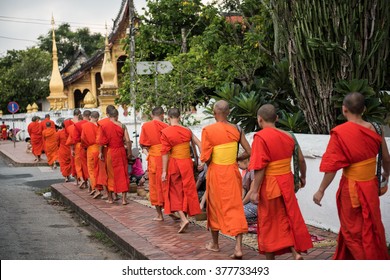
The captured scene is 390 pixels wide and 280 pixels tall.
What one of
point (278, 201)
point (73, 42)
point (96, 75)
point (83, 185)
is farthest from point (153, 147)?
point (73, 42)

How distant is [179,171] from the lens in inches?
339

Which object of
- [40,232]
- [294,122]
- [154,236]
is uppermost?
[294,122]

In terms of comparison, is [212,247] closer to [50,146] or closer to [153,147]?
[153,147]

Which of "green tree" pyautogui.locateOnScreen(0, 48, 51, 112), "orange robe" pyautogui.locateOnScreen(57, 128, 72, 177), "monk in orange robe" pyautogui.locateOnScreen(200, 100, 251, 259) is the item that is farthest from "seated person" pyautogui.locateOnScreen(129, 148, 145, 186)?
"green tree" pyautogui.locateOnScreen(0, 48, 51, 112)

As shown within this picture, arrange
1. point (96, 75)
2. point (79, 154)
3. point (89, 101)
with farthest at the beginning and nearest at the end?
point (96, 75), point (89, 101), point (79, 154)

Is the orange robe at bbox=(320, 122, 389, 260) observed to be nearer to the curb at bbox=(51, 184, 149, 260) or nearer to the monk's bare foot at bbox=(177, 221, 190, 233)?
the curb at bbox=(51, 184, 149, 260)

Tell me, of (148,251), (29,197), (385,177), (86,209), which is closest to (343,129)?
(385,177)

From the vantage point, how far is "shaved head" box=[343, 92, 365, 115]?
5.66m

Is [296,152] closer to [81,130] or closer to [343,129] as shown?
[343,129]

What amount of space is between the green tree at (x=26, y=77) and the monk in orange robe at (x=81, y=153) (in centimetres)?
1870

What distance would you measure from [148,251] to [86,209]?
354 cm

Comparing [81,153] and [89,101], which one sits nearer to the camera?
[81,153]

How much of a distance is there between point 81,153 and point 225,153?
6882 mm

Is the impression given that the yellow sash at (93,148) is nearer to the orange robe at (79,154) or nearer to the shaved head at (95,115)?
the orange robe at (79,154)
